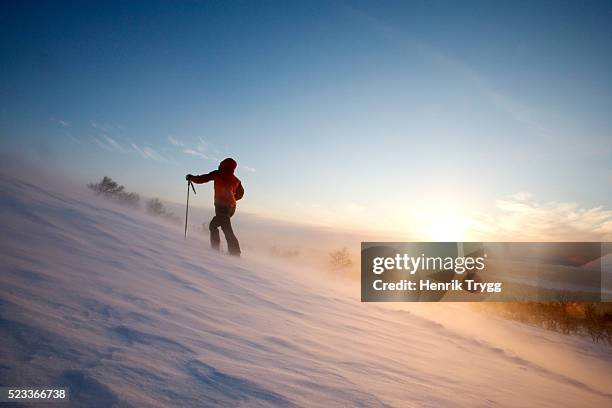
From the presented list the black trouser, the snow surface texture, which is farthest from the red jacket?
the snow surface texture

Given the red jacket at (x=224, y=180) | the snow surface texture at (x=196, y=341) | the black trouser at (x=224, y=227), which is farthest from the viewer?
the red jacket at (x=224, y=180)

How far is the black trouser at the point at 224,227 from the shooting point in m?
5.97

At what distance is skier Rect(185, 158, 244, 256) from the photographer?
6047mm

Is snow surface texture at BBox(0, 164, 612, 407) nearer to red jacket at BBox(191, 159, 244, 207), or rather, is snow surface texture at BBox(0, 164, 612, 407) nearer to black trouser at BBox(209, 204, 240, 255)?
black trouser at BBox(209, 204, 240, 255)

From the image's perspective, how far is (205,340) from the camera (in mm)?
1766

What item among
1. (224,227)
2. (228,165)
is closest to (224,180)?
(228,165)

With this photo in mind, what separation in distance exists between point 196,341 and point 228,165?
4859 millimetres

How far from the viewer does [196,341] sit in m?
1.71

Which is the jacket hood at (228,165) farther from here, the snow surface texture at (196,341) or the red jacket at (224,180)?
the snow surface texture at (196,341)

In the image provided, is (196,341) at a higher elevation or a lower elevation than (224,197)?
lower

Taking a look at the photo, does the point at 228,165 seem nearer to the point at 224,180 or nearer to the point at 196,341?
the point at 224,180

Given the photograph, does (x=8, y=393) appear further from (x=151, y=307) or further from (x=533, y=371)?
(x=533, y=371)

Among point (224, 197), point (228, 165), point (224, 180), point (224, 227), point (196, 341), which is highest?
point (228, 165)

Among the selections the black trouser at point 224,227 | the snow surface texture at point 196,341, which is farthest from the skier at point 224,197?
the snow surface texture at point 196,341
